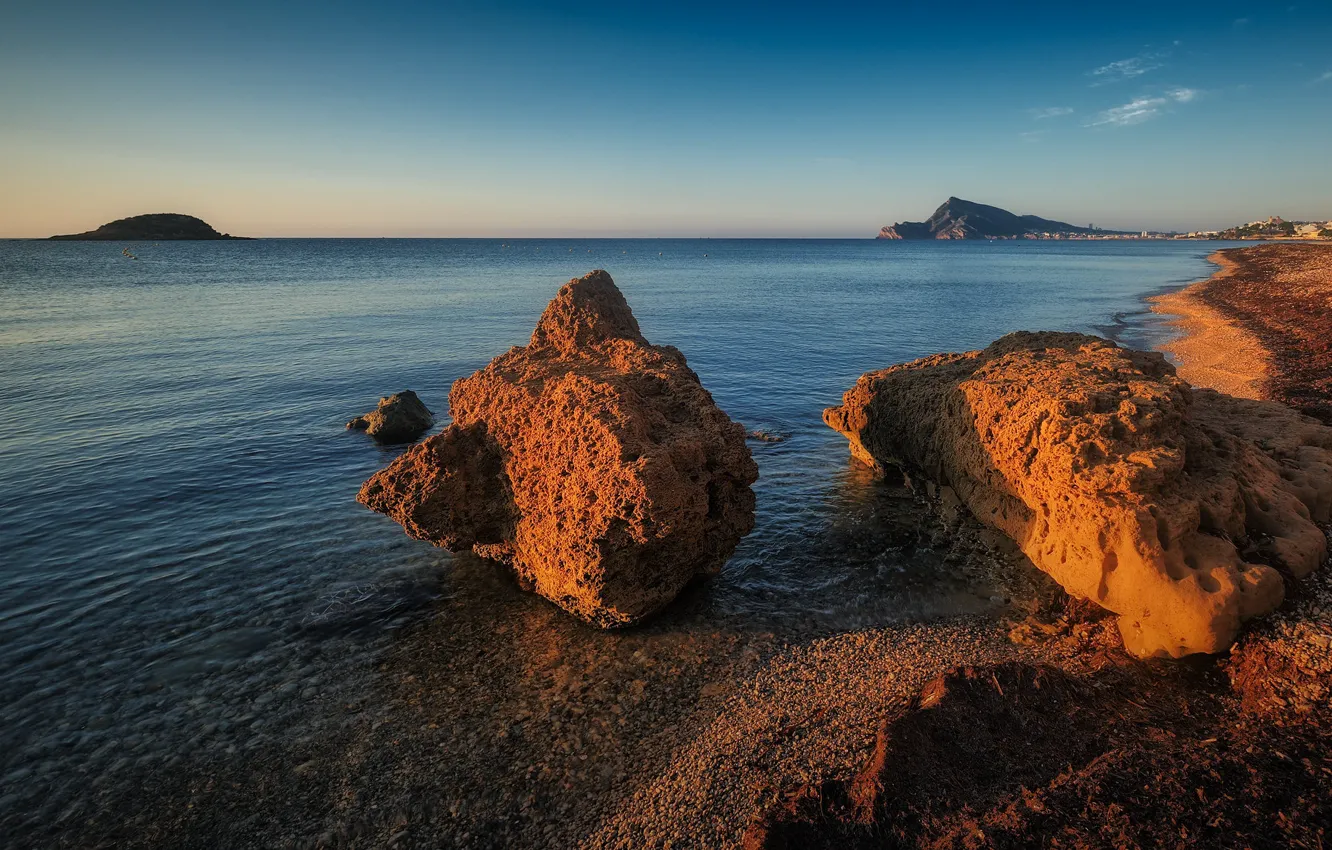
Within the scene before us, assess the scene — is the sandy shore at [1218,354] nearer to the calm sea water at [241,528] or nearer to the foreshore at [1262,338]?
the foreshore at [1262,338]

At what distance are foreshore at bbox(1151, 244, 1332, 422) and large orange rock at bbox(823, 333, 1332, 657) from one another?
25.6 ft

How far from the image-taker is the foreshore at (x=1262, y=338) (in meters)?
19.5

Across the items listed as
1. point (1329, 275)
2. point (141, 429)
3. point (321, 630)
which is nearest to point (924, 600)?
point (321, 630)

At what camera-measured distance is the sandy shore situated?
20.7 meters

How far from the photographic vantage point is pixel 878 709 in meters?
7.23

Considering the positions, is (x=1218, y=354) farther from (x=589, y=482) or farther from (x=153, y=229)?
(x=153, y=229)

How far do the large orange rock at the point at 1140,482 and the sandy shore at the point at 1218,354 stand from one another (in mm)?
11711

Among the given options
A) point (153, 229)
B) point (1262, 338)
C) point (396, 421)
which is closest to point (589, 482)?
point (396, 421)

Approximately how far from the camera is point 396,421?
18.7 meters

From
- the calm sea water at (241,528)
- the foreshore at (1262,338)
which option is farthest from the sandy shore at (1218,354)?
the calm sea water at (241,528)

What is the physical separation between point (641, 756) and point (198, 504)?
40.3 ft

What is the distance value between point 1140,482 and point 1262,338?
96.4 ft

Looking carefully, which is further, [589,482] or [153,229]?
[153,229]

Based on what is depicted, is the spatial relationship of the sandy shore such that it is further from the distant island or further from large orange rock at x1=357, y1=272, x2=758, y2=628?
the distant island
